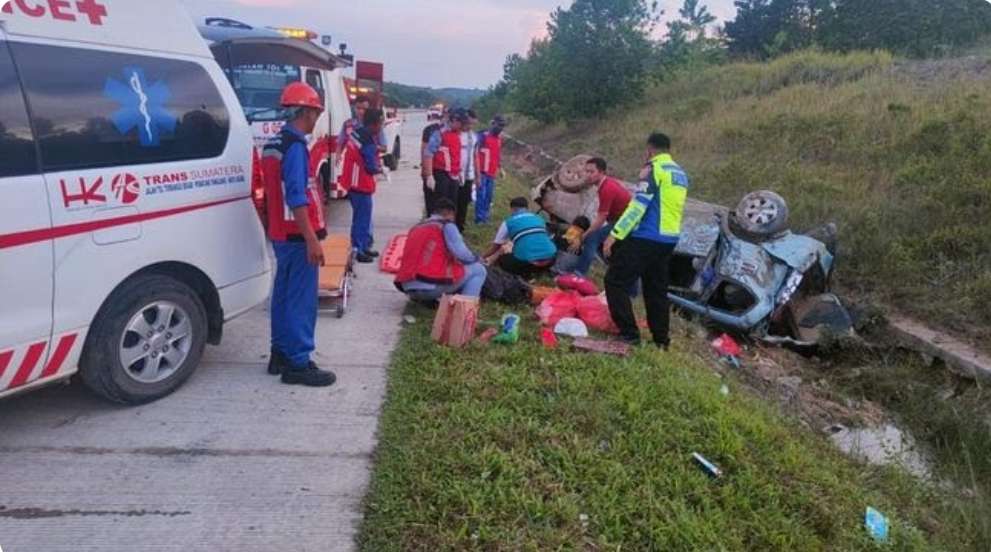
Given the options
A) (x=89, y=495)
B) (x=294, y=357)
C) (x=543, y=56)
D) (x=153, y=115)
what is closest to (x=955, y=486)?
(x=294, y=357)

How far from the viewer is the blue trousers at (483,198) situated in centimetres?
1095

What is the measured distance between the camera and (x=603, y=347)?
5.55 m

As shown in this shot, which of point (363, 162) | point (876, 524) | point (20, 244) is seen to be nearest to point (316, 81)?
point (363, 162)

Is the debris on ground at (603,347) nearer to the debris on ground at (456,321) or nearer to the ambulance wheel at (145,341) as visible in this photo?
the debris on ground at (456,321)

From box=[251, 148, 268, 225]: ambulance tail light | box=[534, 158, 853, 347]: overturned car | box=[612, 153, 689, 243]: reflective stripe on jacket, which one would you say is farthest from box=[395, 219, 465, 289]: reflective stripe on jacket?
box=[534, 158, 853, 347]: overturned car

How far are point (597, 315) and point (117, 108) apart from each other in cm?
393

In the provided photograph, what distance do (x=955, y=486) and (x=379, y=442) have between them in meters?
3.99

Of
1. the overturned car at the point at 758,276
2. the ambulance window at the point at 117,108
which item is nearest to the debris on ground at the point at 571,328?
the overturned car at the point at 758,276

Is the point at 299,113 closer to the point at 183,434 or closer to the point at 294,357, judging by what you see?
the point at 294,357

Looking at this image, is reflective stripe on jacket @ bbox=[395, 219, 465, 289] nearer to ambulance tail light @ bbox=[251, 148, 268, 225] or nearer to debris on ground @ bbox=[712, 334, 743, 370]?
ambulance tail light @ bbox=[251, 148, 268, 225]

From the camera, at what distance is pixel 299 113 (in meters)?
4.30

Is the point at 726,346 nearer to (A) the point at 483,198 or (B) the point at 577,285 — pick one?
(B) the point at 577,285

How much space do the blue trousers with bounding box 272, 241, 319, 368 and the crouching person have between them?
153 centimetres

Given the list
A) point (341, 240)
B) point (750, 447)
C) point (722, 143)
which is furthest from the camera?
point (722, 143)
